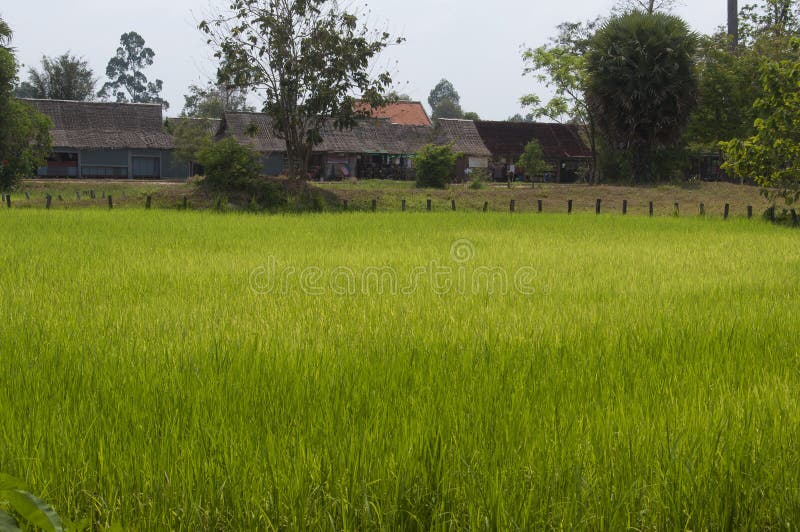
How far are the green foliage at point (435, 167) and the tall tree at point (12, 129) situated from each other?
45.3 ft

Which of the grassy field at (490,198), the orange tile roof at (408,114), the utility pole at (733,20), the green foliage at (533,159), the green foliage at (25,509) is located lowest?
the green foliage at (25,509)

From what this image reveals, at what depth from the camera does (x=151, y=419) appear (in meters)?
2.85

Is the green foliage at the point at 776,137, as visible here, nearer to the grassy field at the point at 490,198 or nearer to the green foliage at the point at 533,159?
the grassy field at the point at 490,198

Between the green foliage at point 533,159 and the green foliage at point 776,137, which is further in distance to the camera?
the green foliage at point 533,159

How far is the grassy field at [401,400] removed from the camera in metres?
2.23

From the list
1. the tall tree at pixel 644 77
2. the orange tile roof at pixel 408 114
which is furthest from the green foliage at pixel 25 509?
the orange tile roof at pixel 408 114

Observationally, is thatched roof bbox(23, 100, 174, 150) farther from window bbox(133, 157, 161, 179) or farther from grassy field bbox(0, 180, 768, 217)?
grassy field bbox(0, 180, 768, 217)

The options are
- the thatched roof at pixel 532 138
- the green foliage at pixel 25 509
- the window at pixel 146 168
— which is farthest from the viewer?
the thatched roof at pixel 532 138

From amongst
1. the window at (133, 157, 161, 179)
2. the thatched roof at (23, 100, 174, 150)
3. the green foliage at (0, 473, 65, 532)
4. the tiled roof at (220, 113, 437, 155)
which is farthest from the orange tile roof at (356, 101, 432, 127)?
the green foliage at (0, 473, 65, 532)

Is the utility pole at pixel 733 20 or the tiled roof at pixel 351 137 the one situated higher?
the utility pole at pixel 733 20

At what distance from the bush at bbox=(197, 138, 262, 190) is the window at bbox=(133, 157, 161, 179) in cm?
1719

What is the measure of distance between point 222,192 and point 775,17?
31.2m

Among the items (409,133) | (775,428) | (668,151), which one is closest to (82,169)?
(409,133)

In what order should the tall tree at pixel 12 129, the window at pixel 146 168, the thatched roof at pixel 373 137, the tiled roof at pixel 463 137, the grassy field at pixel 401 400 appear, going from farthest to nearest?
the tiled roof at pixel 463 137 → the thatched roof at pixel 373 137 → the window at pixel 146 168 → the tall tree at pixel 12 129 → the grassy field at pixel 401 400
